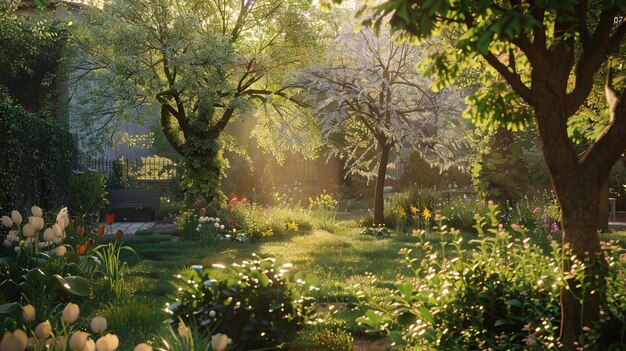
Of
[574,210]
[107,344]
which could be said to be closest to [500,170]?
[574,210]

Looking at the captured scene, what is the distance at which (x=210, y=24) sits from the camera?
20.0 m

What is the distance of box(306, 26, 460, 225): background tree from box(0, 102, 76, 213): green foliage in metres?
6.73

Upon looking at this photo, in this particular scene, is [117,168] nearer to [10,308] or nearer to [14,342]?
[10,308]

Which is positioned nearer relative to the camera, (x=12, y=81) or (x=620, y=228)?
(x=620, y=228)

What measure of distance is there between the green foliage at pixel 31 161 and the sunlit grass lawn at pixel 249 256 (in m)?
1.95

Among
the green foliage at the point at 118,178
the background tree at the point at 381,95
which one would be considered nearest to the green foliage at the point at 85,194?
the background tree at the point at 381,95

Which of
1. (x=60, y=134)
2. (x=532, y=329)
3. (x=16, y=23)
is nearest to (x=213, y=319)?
(x=532, y=329)

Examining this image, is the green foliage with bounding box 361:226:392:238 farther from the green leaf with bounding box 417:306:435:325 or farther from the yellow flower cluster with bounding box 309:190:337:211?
the green leaf with bounding box 417:306:435:325

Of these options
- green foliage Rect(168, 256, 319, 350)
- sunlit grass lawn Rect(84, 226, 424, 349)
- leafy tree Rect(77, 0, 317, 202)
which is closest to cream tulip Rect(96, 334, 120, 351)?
green foliage Rect(168, 256, 319, 350)

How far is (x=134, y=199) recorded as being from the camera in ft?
63.5

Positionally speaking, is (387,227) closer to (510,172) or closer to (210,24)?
(510,172)

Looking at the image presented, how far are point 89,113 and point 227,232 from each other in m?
6.56

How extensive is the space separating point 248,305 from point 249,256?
21.9 feet

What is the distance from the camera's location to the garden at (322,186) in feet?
14.9
